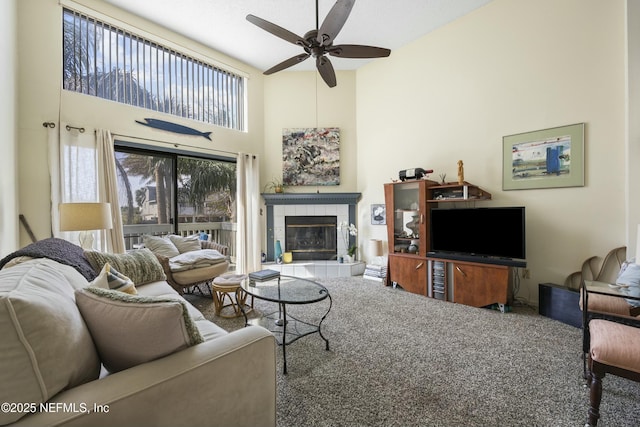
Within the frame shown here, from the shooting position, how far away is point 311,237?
510 cm

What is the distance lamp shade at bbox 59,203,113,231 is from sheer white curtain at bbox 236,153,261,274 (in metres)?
2.14

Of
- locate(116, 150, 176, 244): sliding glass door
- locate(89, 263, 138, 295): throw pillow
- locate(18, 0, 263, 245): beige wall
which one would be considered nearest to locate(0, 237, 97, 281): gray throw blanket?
locate(89, 263, 138, 295): throw pillow

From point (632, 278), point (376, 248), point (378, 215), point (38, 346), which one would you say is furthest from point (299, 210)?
point (38, 346)

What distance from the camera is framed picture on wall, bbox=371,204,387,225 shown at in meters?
4.65

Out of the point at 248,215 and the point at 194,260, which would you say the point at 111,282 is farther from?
the point at 248,215

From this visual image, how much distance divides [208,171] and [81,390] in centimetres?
423

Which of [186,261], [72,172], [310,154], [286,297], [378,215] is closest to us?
[286,297]

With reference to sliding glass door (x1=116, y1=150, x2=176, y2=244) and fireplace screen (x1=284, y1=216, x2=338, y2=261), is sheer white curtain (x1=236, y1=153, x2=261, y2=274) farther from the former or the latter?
sliding glass door (x1=116, y1=150, x2=176, y2=244)

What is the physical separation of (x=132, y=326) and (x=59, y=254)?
54.3 inches

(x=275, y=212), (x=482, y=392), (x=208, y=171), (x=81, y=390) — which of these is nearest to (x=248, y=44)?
(x=208, y=171)

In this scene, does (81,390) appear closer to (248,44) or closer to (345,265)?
(345,265)

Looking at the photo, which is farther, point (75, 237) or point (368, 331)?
point (75, 237)

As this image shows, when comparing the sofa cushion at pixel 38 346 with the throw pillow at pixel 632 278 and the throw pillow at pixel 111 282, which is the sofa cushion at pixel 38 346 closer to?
the throw pillow at pixel 111 282

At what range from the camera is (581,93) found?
284 centimetres
